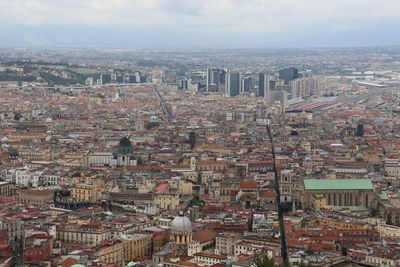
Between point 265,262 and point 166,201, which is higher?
point 265,262

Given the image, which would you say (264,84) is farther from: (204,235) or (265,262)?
(265,262)

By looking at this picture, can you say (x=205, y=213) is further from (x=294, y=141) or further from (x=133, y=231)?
(x=294, y=141)

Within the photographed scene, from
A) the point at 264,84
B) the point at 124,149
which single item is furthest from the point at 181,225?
the point at 264,84

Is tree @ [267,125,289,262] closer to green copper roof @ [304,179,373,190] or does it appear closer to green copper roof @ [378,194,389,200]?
green copper roof @ [304,179,373,190]

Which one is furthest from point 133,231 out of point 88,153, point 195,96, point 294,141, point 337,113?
point 195,96

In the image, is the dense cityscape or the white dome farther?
the white dome

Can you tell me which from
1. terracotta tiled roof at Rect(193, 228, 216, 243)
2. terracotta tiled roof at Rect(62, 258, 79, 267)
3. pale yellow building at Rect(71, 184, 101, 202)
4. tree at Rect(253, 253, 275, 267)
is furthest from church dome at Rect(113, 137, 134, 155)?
tree at Rect(253, 253, 275, 267)
